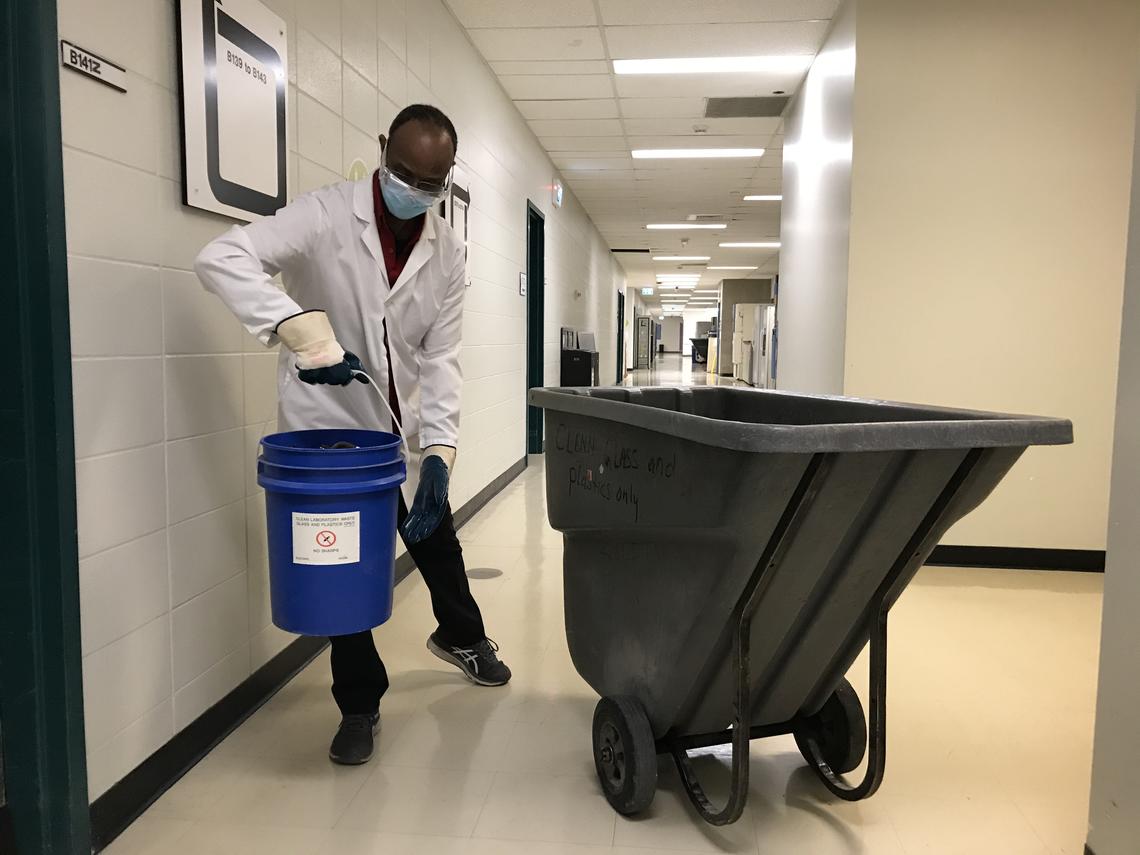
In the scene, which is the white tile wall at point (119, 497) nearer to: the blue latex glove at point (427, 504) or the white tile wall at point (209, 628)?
the white tile wall at point (209, 628)

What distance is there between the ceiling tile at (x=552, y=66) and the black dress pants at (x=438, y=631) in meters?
3.53

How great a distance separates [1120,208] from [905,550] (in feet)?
9.78

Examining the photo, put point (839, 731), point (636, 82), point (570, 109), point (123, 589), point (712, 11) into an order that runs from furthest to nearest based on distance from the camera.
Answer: point (570, 109)
point (636, 82)
point (712, 11)
point (839, 731)
point (123, 589)

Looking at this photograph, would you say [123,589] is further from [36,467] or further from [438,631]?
[438,631]

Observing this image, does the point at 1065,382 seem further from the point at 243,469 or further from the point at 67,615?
the point at 67,615

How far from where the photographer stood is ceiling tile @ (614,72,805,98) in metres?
5.14

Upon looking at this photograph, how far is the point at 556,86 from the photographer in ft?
17.6

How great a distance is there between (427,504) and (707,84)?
419 centimetres

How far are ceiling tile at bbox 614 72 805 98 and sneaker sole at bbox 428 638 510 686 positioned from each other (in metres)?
3.92

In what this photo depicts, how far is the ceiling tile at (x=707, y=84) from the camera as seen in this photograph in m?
5.14

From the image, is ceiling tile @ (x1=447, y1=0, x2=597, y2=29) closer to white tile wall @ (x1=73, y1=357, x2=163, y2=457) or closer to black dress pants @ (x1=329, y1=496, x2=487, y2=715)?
black dress pants @ (x1=329, y1=496, x2=487, y2=715)

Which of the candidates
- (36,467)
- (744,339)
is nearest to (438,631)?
(36,467)

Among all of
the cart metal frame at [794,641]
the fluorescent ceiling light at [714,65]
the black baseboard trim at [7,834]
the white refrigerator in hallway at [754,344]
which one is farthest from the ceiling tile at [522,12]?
the white refrigerator in hallway at [754,344]

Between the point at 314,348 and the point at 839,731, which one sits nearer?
the point at 314,348
